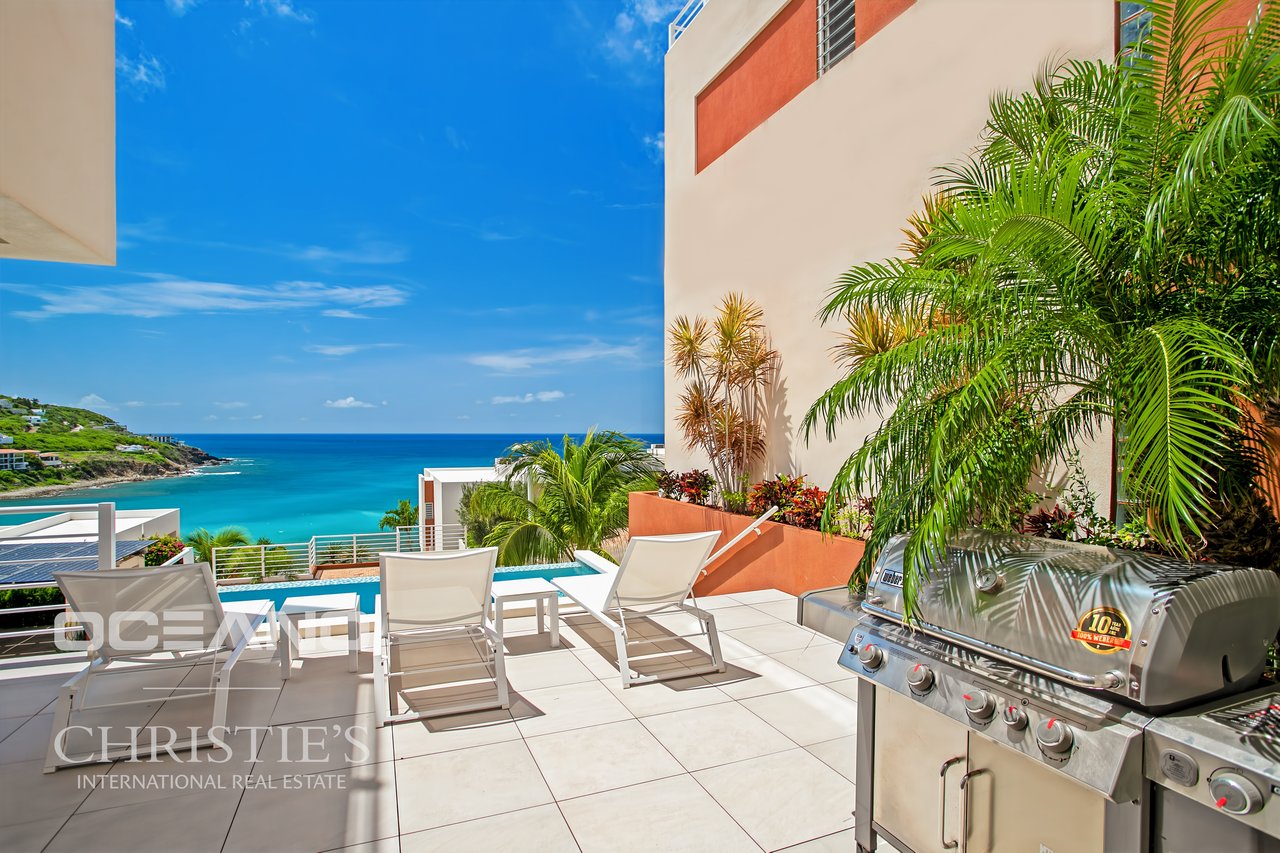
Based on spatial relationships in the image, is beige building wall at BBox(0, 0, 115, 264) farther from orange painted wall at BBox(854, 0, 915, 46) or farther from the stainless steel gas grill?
orange painted wall at BBox(854, 0, 915, 46)

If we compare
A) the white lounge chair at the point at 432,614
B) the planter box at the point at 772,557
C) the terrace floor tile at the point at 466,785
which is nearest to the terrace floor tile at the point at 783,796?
the terrace floor tile at the point at 466,785

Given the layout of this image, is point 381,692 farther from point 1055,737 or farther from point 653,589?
point 1055,737

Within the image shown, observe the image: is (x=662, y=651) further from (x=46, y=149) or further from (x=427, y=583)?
(x=46, y=149)

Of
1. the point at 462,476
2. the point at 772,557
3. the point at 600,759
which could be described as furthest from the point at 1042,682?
the point at 462,476

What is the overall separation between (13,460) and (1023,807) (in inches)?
625

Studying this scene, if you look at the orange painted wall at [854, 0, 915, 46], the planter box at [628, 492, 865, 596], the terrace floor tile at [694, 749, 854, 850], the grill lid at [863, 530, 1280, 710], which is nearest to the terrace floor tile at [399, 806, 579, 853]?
the terrace floor tile at [694, 749, 854, 850]

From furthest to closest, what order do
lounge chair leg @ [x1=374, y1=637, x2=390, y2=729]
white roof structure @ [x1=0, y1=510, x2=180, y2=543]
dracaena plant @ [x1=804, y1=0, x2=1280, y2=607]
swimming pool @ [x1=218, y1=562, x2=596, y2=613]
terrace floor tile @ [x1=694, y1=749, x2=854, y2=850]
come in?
1. swimming pool @ [x1=218, y1=562, x2=596, y2=613]
2. white roof structure @ [x1=0, y1=510, x2=180, y2=543]
3. lounge chair leg @ [x1=374, y1=637, x2=390, y2=729]
4. terrace floor tile @ [x1=694, y1=749, x2=854, y2=850]
5. dracaena plant @ [x1=804, y1=0, x2=1280, y2=607]

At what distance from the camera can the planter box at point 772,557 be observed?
637 cm

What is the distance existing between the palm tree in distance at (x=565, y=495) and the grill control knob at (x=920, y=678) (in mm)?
9693

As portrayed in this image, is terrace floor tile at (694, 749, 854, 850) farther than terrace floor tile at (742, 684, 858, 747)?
No

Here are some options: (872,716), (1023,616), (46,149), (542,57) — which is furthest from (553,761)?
(542,57)

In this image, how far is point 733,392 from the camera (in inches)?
398

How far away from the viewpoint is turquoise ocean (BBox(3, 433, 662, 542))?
45.2m

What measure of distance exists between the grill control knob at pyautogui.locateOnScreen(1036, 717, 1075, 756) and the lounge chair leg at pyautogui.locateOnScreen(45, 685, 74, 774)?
4175mm
